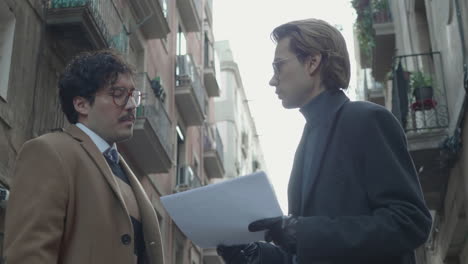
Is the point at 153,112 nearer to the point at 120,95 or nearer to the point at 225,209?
the point at 120,95

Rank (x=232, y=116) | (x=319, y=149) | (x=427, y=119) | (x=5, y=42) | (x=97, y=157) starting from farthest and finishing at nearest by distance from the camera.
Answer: (x=232, y=116) < (x=427, y=119) < (x=5, y=42) < (x=97, y=157) < (x=319, y=149)

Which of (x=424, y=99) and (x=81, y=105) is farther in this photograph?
(x=424, y=99)

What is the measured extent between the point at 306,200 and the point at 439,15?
399 inches

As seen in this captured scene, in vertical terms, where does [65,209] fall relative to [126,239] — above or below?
above

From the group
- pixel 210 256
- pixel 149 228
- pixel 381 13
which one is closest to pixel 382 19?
pixel 381 13

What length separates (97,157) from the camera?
412 cm

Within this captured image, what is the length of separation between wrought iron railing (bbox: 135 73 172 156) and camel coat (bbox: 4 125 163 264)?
458 inches

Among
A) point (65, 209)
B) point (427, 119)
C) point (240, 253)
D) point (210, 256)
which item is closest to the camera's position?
point (240, 253)

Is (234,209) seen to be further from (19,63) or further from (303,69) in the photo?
(19,63)

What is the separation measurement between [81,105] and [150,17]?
45.8ft

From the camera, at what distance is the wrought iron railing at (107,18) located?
12398 millimetres

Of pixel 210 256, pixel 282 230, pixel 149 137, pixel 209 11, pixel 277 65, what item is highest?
pixel 209 11

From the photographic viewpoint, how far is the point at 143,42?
1839cm

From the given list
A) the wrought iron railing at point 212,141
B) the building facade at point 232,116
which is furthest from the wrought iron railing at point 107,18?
the building facade at point 232,116
